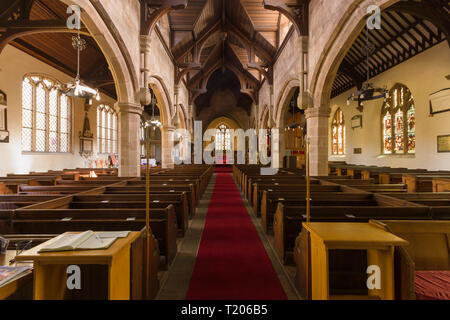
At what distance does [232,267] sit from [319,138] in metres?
5.89

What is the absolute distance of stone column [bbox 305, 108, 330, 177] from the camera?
26.2ft

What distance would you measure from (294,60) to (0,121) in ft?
32.6

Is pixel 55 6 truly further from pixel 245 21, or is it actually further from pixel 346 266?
pixel 346 266

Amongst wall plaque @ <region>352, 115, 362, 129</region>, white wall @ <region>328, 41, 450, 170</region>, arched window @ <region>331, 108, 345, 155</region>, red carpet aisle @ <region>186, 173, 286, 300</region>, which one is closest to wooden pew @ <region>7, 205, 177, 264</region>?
red carpet aisle @ <region>186, 173, 286, 300</region>

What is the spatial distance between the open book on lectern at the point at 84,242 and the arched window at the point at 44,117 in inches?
384

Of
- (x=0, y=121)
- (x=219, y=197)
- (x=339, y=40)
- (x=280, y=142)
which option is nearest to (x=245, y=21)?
(x=280, y=142)

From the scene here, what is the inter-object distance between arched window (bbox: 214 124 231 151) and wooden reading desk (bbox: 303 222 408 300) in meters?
23.0

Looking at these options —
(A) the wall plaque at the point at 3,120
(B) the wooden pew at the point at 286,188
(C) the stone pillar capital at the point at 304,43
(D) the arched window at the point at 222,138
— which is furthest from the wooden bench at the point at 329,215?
(D) the arched window at the point at 222,138

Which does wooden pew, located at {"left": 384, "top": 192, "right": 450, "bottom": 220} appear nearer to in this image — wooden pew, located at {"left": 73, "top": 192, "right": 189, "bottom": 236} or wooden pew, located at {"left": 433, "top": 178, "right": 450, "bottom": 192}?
wooden pew, located at {"left": 433, "top": 178, "right": 450, "bottom": 192}

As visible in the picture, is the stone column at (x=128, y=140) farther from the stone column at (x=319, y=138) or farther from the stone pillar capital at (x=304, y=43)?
the stone pillar capital at (x=304, y=43)

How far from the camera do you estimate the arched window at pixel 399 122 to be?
10867mm

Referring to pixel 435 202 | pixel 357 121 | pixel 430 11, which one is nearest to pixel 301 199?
pixel 435 202

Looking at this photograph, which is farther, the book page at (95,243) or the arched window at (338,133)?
the arched window at (338,133)

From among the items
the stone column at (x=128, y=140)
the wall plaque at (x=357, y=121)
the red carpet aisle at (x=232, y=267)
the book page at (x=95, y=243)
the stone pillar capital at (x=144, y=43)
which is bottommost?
the red carpet aisle at (x=232, y=267)
